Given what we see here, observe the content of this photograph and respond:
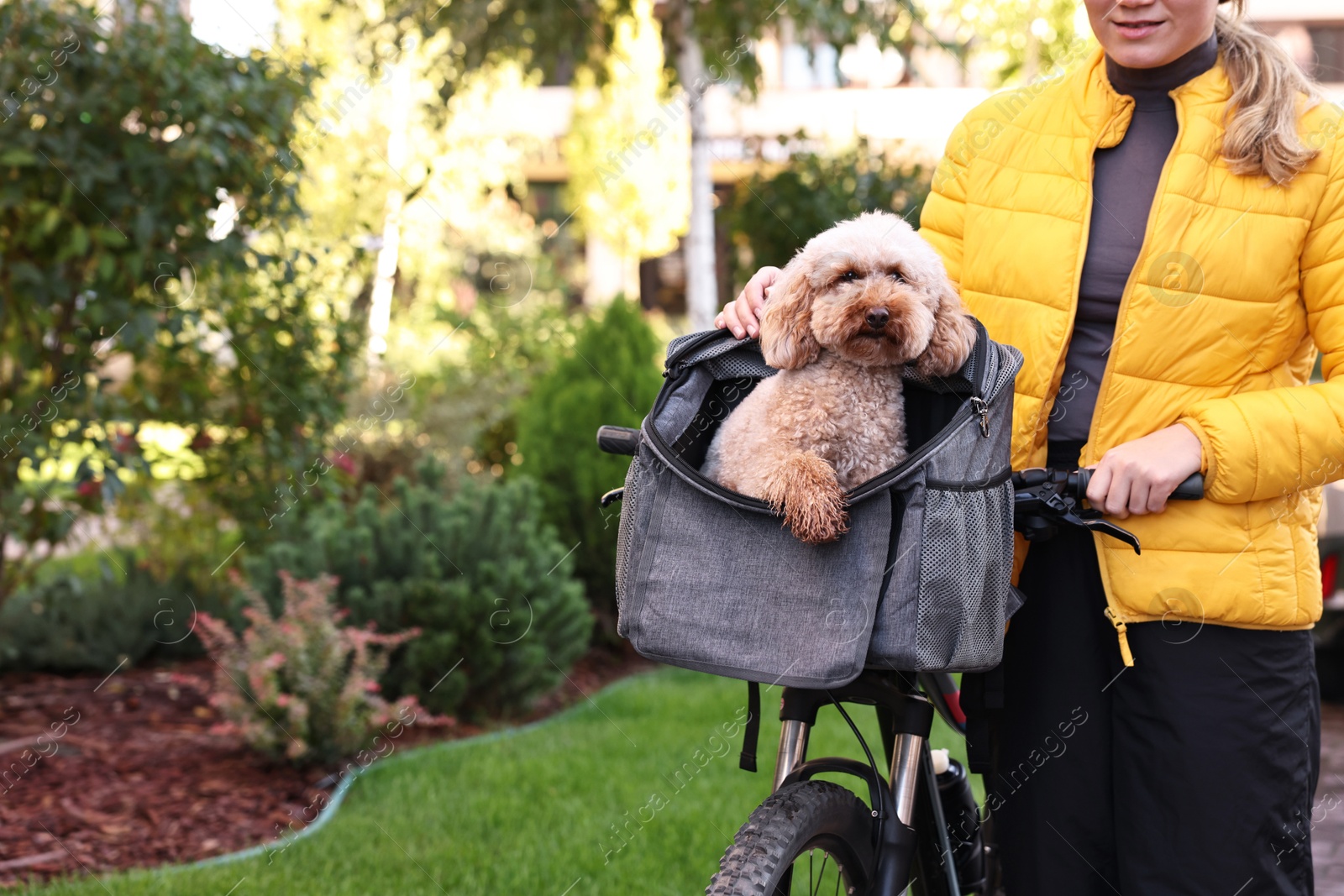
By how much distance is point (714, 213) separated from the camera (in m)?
8.22

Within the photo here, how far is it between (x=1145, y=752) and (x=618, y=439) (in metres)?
1.09

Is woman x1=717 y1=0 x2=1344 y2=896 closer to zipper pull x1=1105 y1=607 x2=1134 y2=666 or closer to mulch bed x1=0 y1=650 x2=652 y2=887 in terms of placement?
zipper pull x1=1105 y1=607 x2=1134 y2=666

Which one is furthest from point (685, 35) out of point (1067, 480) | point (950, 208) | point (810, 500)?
point (810, 500)

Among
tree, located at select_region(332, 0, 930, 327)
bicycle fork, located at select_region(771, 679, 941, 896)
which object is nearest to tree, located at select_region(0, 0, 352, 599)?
bicycle fork, located at select_region(771, 679, 941, 896)

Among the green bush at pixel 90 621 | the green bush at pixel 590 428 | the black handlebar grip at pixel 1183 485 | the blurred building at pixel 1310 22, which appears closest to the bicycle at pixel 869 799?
the black handlebar grip at pixel 1183 485

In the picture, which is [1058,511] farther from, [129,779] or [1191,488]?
[129,779]

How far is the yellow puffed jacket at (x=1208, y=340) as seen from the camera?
72.7 inches

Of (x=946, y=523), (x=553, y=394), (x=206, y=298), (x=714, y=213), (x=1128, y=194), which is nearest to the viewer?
(x=946, y=523)

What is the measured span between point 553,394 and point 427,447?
1344 millimetres

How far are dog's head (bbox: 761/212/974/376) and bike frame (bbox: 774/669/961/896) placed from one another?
0.58m

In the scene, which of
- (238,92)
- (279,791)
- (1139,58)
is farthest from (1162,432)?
(238,92)

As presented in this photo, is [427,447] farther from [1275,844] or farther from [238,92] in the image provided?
[1275,844]

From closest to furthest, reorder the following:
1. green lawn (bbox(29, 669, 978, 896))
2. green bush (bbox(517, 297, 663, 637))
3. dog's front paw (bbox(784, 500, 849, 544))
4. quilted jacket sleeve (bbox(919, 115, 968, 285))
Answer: dog's front paw (bbox(784, 500, 849, 544)) < quilted jacket sleeve (bbox(919, 115, 968, 285)) < green lawn (bbox(29, 669, 978, 896)) < green bush (bbox(517, 297, 663, 637))

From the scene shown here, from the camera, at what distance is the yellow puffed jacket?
185cm
